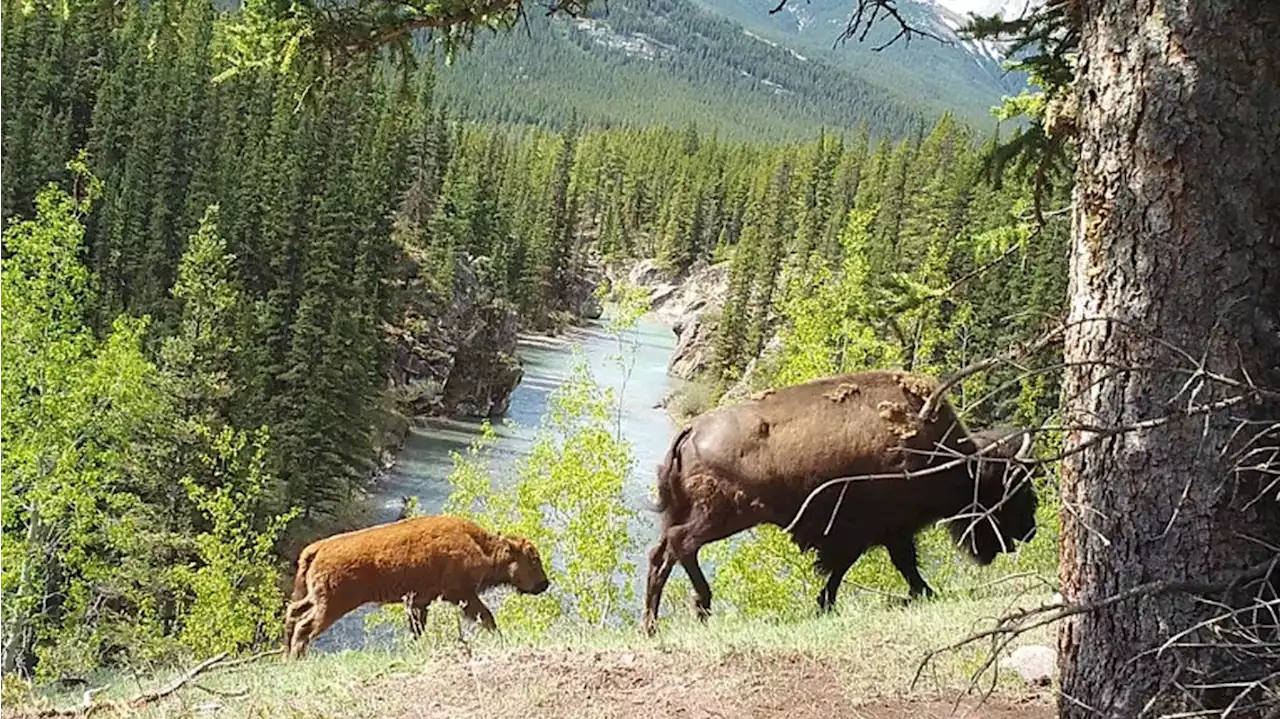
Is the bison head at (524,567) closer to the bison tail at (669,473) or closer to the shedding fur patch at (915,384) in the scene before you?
the bison tail at (669,473)

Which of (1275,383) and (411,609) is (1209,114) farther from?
(411,609)

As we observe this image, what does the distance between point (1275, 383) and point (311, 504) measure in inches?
1371

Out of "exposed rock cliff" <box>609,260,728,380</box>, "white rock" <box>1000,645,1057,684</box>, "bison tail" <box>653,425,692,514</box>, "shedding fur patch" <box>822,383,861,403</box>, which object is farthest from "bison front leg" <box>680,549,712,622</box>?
"exposed rock cliff" <box>609,260,728,380</box>

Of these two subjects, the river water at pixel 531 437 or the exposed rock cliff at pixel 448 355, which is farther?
the exposed rock cliff at pixel 448 355

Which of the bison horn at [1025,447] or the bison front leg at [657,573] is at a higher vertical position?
the bison horn at [1025,447]

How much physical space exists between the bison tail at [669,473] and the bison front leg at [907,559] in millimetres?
1674

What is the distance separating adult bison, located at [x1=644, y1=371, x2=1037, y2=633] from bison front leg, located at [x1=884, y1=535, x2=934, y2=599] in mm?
383

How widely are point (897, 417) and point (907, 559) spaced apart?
1.27m

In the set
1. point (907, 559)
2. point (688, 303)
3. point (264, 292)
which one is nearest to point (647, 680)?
point (907, 559)

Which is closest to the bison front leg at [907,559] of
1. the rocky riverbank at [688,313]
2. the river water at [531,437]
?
the river water at [531,437]

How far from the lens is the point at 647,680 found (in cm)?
577

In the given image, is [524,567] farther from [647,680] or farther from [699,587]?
[647,680]

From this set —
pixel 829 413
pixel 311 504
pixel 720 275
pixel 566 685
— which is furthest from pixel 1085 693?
pixel 720 275

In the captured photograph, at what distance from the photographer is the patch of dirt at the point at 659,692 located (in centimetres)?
534
